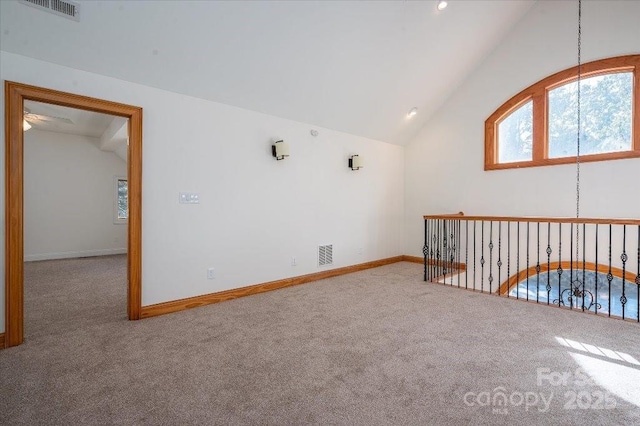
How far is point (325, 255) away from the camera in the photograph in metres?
5.09

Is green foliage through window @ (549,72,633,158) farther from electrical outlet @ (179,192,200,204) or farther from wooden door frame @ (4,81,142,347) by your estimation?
wooden door frame @ (4,81,142,347)

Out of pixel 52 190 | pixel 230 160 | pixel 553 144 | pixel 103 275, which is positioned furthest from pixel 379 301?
pixel 52 190

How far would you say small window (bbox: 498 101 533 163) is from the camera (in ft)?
16.6

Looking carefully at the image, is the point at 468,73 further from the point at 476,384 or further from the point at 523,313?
the point at 476,384

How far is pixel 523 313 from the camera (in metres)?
3.33

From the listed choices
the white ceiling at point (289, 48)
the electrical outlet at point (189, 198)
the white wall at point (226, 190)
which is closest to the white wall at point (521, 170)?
the white ceiling at point (289, 48)

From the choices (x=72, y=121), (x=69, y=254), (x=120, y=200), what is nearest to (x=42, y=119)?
(x=72, y=121)

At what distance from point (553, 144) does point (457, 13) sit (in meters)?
2.52

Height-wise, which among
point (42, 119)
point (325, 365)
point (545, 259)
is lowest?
→ point (325, 365)

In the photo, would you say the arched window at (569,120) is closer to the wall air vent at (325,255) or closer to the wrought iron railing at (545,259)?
the wrought iron railing at (545,259)

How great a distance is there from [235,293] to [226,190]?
1320mm

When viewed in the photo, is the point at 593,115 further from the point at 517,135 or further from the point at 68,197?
the point at 68,197

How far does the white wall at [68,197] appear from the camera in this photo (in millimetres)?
7078

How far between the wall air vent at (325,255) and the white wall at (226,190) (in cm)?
12
